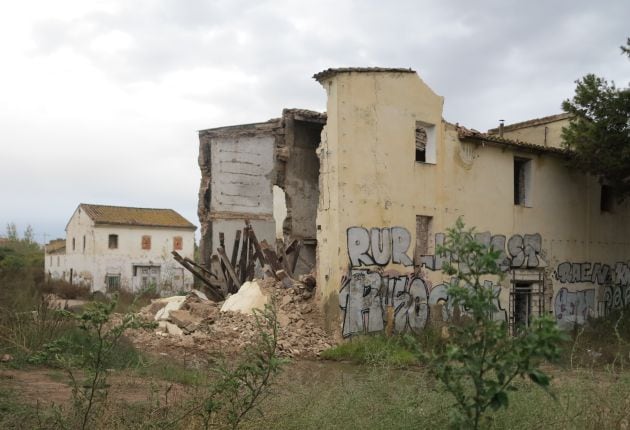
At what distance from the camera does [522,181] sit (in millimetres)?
19656

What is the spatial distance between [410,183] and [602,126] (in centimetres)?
544

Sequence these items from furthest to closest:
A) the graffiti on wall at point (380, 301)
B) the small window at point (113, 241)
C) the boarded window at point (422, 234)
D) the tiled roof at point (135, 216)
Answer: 1. the tiled roof at point (135, 216)
2. the small window at point (113, 241)
3. the boarded window at point (422, 234)
4. the graffiti on wall at point (380, 301)

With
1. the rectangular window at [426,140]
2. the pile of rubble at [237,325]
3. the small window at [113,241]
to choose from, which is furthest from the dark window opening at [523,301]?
the small window at [113,241]

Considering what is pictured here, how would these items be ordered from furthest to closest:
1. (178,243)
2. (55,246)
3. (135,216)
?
(55,246) < (178,243) < (135,216)

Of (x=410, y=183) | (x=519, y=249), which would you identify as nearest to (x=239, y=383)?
(x=410, y=183)

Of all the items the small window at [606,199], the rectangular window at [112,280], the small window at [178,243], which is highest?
the small window at [606,199]

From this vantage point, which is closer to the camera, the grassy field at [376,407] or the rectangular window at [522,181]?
the grassy field at [376,407]

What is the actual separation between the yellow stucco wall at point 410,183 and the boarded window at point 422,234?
14cm

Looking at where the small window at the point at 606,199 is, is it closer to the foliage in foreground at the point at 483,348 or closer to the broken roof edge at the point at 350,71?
the broken roof edge at the point at 350,71

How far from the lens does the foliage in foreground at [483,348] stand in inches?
137

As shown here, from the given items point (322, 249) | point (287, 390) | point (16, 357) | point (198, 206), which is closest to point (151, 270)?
point (198, 206)

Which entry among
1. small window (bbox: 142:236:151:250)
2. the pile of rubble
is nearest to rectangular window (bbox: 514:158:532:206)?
the pile of rubble

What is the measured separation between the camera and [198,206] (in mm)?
21719

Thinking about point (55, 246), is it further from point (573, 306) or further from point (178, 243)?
point (573, 306)
